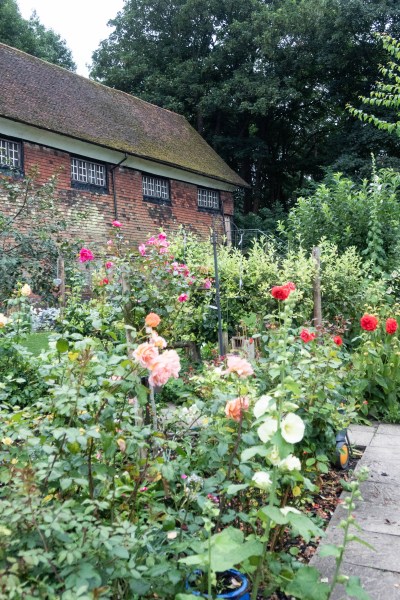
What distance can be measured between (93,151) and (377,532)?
45.2 feet

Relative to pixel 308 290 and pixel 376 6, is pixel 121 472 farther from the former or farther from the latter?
pixel 376 6

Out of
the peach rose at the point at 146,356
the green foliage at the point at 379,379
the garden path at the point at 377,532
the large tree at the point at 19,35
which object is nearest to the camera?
the peach rose at the point at 146,356

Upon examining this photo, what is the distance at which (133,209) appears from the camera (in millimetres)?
16172

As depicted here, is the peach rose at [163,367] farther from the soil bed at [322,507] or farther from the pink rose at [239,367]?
the soil bed at [322,507]

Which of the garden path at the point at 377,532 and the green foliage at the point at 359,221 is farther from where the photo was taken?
the green foliage at the point at 359,221

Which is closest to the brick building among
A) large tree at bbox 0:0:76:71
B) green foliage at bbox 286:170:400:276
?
green foliage at bbox 286:170:400:276

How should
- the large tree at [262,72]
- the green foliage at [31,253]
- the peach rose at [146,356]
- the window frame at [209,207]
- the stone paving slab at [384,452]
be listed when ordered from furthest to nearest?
the large tree at [262,72] → the window frame at [209,207] → the green foliage at [31,253] → the stone paving slab at [384,452] → the peach rose at [146,356]

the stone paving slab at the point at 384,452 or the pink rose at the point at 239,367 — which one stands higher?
the pink rose at the point at 239,367

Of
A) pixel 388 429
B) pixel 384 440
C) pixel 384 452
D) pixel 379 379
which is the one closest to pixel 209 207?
pixel 379 379

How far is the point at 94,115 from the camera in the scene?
16.2 meters

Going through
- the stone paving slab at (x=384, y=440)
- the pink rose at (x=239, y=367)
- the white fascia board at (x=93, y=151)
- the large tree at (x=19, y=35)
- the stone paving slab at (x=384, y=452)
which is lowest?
the stone paving slab at (x=384, y=440)

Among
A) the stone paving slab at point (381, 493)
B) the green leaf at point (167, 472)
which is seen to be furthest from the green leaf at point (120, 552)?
the stone paving slab at point (381, 493)

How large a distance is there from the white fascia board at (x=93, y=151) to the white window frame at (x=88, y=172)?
21 cm

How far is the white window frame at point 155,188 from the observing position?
1680 centimetres
